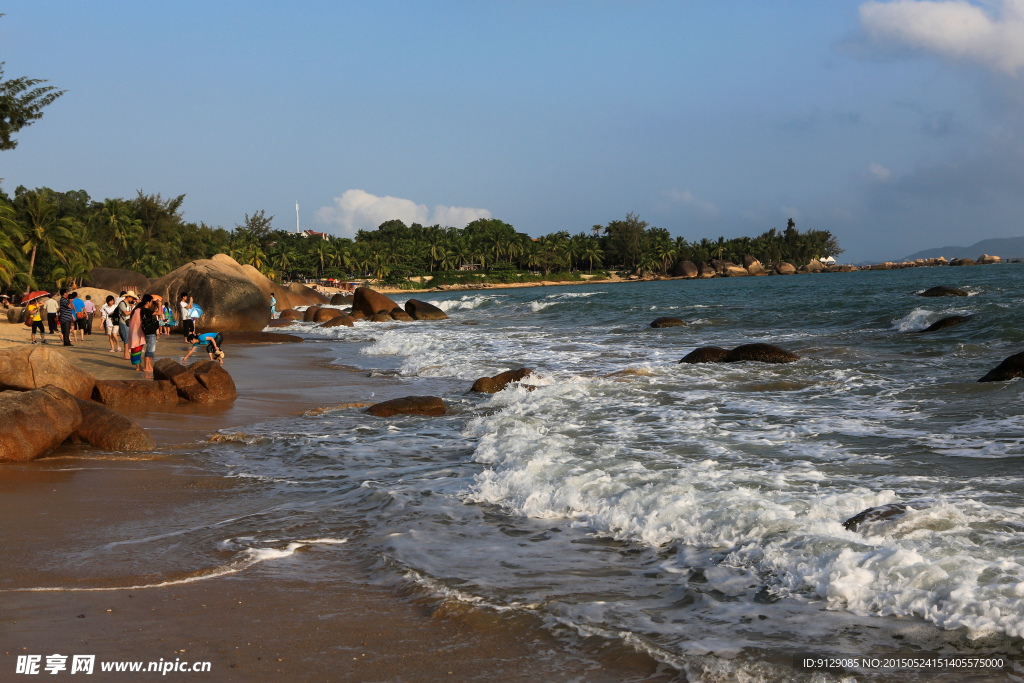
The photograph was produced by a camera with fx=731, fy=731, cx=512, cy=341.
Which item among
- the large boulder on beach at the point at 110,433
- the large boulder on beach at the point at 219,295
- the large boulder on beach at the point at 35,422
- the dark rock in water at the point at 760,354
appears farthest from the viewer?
the large boulder on beach at the point at 219,295

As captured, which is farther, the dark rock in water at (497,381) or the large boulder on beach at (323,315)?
the large boulder on beach at (323,315)

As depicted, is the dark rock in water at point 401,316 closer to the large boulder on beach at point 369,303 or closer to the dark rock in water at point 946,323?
the large boulder on beach at point 369,303

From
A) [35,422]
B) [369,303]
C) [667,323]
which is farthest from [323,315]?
[35,422]

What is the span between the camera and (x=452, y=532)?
515cm

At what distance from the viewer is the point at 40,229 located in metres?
39.9

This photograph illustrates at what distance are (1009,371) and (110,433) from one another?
38.3ft

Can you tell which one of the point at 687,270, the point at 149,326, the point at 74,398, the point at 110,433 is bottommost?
the point at 110,433

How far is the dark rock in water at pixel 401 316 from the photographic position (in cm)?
3503

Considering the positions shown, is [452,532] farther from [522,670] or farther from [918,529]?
[918,529]

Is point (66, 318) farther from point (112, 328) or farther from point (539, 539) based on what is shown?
point (539, 539)

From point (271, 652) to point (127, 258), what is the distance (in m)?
64.9

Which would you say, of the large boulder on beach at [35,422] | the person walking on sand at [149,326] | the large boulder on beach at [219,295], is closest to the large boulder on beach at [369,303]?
the large boulder on beach at [219,295]

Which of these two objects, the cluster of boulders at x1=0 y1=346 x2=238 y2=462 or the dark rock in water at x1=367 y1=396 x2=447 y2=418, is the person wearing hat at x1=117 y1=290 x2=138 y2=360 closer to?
the cluster of boulders at x1=0 y1=346 x2=238 y2=462

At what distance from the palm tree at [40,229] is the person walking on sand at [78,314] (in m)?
22.0
